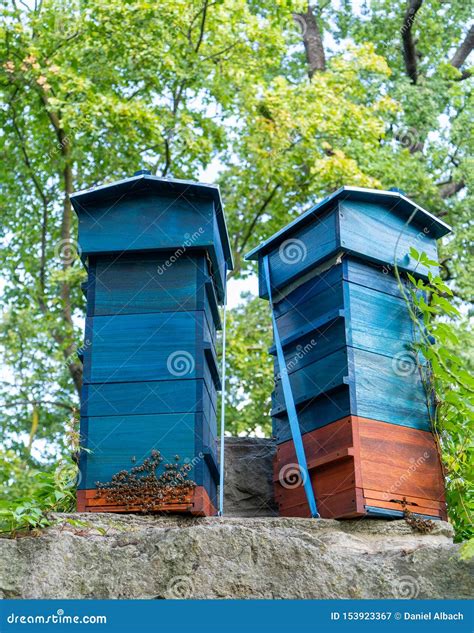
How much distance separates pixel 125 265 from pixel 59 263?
7.85 metres

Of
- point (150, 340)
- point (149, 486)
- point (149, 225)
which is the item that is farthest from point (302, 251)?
point (149, 486)

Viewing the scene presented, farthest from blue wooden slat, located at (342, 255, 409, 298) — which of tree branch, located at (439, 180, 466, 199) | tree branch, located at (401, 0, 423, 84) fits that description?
tree branch, located at (401, 0, 423, 84)

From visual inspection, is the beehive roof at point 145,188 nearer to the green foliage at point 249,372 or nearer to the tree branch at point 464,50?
the green foliage at point 249,372

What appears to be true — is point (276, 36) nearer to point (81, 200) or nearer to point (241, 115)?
point (241, 115)

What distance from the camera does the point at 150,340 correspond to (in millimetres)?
5125

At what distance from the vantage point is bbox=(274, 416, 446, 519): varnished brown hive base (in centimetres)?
475

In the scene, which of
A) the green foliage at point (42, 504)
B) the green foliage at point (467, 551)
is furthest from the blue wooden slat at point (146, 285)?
the green foliage at point (467, 551)

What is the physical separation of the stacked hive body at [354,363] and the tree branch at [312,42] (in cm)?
1002

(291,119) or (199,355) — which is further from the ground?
(291,119)

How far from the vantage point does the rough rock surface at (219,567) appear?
405cm

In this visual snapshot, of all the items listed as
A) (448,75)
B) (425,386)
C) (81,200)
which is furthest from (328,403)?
(448,75)

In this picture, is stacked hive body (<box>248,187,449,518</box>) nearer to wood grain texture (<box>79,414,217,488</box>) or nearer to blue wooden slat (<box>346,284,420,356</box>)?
blue wooden slat (<box>346,284,420,356</box>)

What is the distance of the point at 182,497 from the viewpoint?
189 inches

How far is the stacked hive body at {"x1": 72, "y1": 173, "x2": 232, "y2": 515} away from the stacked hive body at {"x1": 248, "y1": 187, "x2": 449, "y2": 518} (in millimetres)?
505
